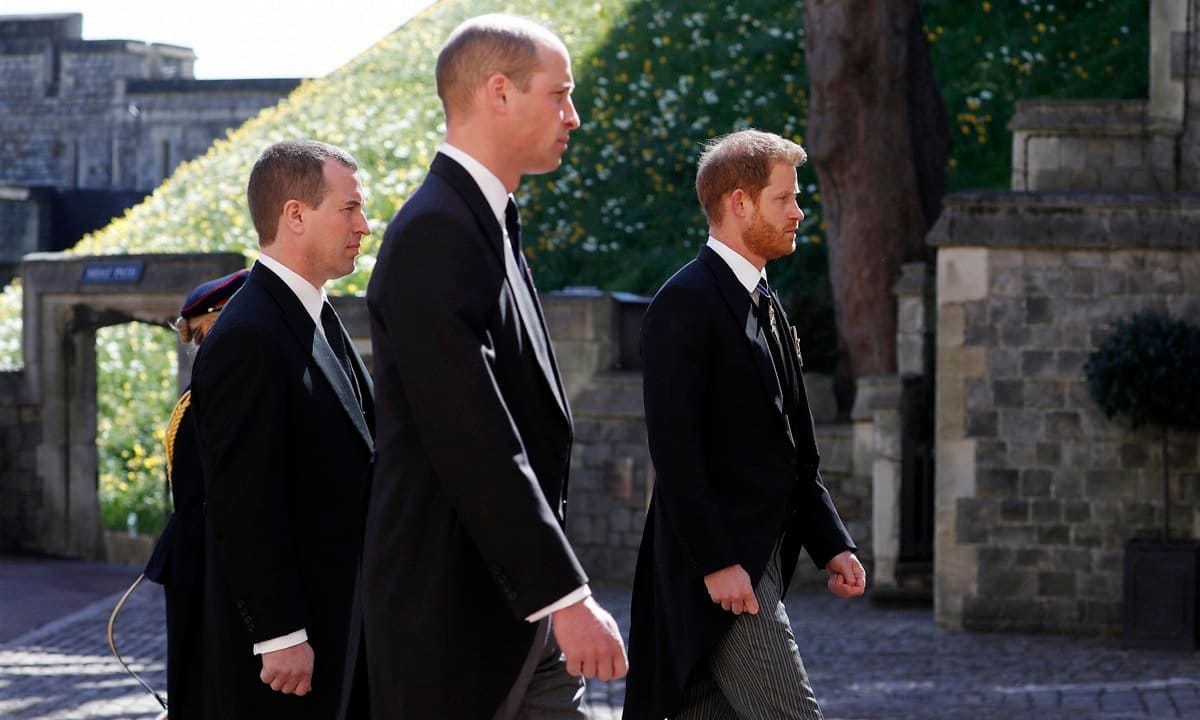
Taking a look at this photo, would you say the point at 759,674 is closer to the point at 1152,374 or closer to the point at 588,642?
the point at 588,642

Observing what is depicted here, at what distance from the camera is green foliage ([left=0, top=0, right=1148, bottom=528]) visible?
814 inches

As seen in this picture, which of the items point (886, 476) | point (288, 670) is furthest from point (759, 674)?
point (886, 476)

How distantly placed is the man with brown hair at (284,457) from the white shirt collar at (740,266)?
0.98 m

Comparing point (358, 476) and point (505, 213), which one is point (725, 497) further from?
point (505, 213)

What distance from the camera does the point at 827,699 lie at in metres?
9.34

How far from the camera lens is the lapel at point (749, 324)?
16.3ft

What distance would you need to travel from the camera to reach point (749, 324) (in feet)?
16.4

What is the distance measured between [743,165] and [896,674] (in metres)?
5.77

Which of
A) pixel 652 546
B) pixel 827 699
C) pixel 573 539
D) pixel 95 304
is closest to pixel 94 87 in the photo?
pixel 95 304

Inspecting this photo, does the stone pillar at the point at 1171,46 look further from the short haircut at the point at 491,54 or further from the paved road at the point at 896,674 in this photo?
the short haircut at the point at 491,54

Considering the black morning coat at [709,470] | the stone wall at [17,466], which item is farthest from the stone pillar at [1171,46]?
the stone wall at [17,466]

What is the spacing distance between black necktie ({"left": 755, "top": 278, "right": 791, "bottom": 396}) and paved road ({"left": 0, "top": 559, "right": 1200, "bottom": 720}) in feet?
13.3

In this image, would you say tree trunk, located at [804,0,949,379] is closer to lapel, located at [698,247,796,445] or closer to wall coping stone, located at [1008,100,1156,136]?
wall coping stone, located at [1008,100,1156,136]

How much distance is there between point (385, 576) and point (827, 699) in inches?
241
